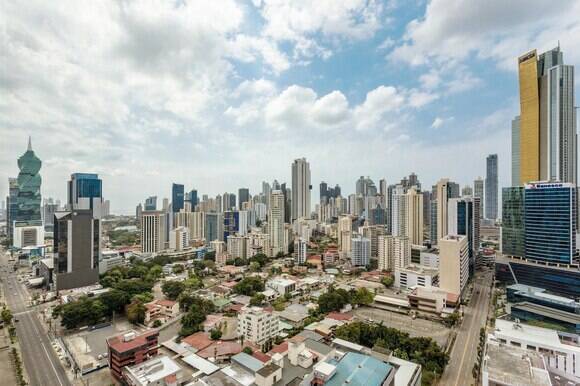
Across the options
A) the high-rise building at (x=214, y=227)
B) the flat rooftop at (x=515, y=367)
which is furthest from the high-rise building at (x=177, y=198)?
the flat rooftop at (x=515, y=367)

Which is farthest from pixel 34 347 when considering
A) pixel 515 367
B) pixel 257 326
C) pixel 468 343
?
pixel 468 343

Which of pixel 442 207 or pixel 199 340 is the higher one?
pixel 442 207

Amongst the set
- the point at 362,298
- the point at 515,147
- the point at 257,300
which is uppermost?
the point at 515,147

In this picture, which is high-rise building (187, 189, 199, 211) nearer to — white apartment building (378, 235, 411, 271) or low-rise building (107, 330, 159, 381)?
white apartment building (378, 235, 411, 271)

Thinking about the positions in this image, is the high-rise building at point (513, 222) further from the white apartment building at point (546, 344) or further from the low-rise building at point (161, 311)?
the low-rise building at point (161, 311)

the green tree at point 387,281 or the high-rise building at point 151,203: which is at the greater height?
the high-rise building at point 151,203

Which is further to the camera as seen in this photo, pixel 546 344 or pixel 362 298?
pixel 362 298

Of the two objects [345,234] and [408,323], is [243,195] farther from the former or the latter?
[408,323]

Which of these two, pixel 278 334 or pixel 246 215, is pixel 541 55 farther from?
pixel 246 215
